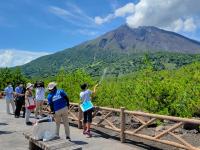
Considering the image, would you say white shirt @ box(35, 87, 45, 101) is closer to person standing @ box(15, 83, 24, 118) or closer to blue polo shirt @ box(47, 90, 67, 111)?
person standing @ box(15, 83, 24, 118)

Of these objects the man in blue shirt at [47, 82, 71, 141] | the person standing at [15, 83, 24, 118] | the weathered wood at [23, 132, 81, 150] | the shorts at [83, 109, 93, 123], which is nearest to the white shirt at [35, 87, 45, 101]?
the person standing at [15, 83, 24, 118]

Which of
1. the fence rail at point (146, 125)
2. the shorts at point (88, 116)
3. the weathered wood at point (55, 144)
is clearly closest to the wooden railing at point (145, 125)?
the fence rail at point (146, 125)

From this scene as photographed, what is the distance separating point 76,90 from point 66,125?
41.0ft

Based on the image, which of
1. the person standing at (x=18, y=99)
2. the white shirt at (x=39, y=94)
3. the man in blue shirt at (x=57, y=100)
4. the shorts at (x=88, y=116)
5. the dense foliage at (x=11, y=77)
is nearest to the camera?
the man in blue shirt at (x=57, y=100)

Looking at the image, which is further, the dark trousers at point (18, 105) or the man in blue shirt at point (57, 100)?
the dark trousers at point (18, 105)

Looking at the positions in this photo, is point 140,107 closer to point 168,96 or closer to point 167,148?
point 168,96

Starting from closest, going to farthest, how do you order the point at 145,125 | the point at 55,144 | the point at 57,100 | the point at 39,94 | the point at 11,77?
the point at 55,144 → the point at 145,125 → the point at 57,100 → the point at 39,94 → the point at 11,77

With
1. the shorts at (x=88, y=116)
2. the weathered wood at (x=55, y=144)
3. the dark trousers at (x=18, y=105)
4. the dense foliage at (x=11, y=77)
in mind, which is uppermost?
the dense foliage at (x=11, y=77)

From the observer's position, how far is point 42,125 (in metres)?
9.97

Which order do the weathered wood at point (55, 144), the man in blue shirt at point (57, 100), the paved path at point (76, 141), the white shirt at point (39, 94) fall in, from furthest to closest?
1. the white shirt at point (39, 94)
2. the man in blue shirt at point (57, 100)
3. the paved path at point (76, 141)
4. the weathered wood at point (55, 144)

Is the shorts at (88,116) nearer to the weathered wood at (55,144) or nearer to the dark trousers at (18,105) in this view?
the weathered wood at (55,144)

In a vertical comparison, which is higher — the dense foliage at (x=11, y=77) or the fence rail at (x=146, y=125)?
the dense foliage at (x=11, y=77)

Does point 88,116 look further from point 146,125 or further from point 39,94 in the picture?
point 39,94

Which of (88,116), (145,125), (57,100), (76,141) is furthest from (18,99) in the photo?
(145,125)
